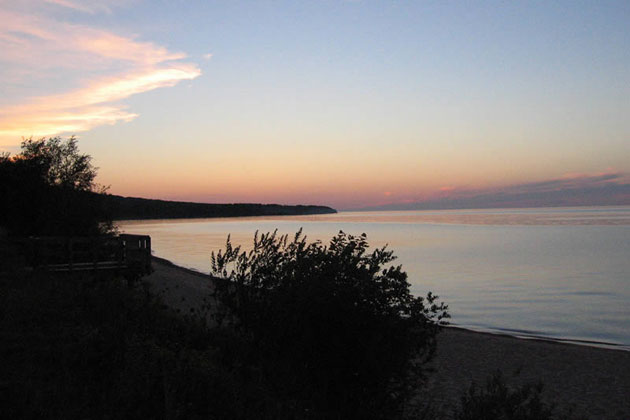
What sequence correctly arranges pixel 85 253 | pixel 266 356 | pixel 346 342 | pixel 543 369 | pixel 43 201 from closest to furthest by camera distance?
pixel 346 342 → pixel 266 356 → pixel 543 369 → pixel 85 253 → pixel 43 201

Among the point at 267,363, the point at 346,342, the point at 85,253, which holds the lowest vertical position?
the point at 267,363

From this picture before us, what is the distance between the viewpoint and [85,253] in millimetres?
20922

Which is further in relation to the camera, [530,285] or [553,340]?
[530,285]

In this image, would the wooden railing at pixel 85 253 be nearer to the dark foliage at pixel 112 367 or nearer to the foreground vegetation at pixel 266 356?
the dark foliage at pixel 112 367

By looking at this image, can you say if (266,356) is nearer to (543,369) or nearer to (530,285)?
(543,369)

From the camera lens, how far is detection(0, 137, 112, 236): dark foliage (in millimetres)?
31922

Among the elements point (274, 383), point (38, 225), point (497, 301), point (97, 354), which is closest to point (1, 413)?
point (97, 354)

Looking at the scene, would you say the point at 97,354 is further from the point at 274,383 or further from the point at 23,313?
the point at 23,313

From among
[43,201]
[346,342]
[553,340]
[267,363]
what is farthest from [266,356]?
[43,201]

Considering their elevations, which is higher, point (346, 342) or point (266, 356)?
point (346, 342)

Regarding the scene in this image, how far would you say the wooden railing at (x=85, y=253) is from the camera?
64.1ft

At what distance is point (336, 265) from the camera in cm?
853

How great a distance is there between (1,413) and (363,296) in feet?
15.4

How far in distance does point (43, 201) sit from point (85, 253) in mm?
13781
